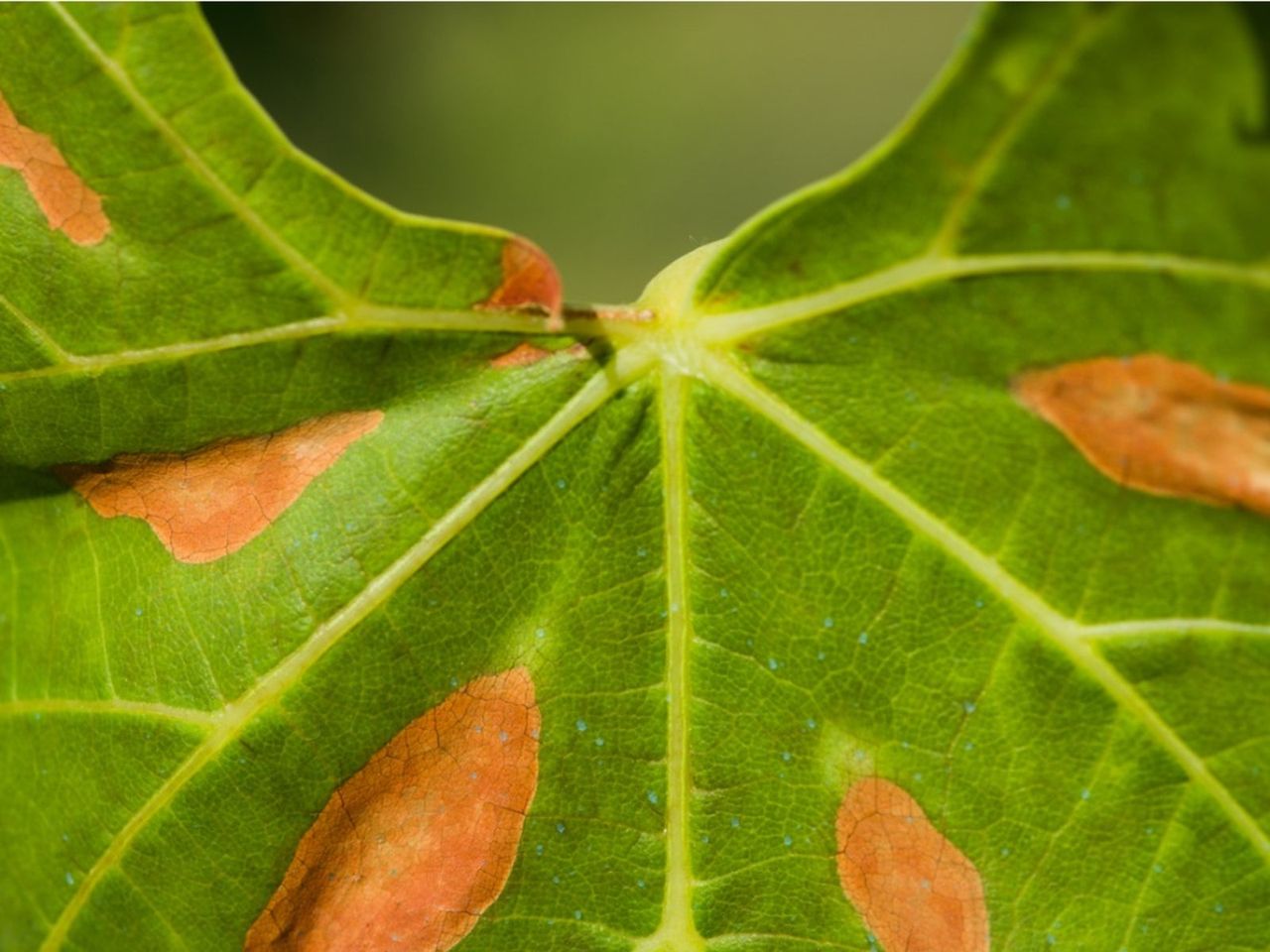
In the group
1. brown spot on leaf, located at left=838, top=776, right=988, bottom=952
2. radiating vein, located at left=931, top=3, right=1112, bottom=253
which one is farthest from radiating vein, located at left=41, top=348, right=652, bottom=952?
brown spot on leaf, located at left=838, top=776, right=988, bottom=952

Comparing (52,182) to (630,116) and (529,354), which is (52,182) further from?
(630,116)

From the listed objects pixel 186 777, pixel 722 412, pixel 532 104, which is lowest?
pixel 186 777

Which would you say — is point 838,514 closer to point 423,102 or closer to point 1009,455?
point 1009,455

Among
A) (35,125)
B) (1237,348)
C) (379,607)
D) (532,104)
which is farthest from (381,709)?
(532,104)

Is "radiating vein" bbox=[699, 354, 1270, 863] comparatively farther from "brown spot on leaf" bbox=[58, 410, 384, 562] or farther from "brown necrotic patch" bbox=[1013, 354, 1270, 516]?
"brown spot on leaf" bbox=[58, 410, 384, 562]

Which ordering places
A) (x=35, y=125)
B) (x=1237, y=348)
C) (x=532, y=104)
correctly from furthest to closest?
(x=532, y=104), (x=35, y=125), (x=1237, y=348)

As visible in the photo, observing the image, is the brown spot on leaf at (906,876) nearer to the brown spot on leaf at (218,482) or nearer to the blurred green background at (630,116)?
the brown spot on leaf at (218,482)
